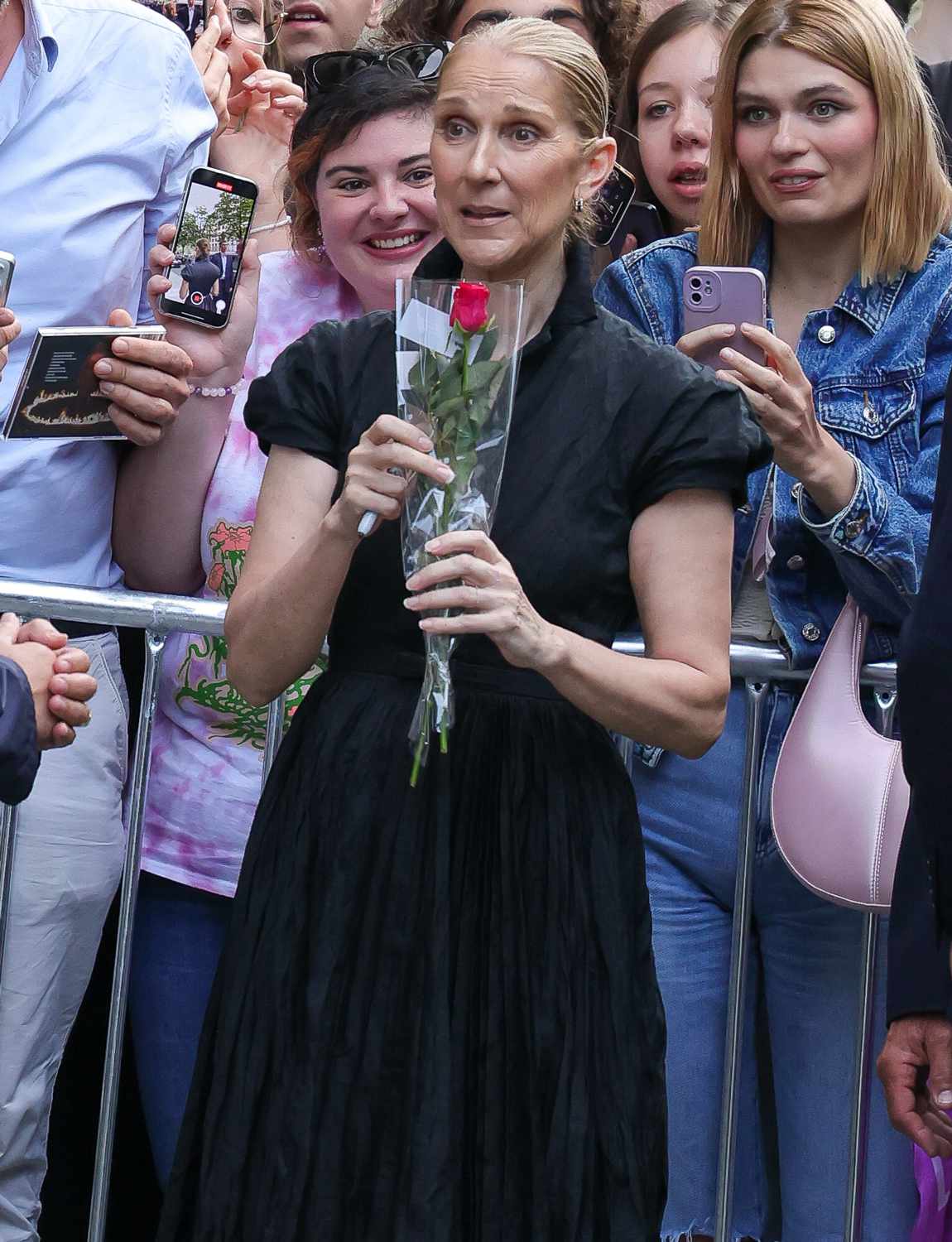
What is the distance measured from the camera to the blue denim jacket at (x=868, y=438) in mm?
2912

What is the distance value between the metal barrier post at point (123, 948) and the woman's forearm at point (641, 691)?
107cm

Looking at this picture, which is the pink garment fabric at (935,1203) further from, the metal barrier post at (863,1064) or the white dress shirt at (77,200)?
the white dress shirt at (77,200)

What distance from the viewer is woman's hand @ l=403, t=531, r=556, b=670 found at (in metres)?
2.16

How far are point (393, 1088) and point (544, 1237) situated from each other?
26 cm

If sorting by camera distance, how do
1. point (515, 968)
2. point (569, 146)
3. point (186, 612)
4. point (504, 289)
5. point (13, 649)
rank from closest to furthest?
point (504, 289) → point (515, 968) → point (569, 146) → point (13, 649) → point (186, 612)

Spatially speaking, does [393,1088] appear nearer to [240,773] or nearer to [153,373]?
[240,773]

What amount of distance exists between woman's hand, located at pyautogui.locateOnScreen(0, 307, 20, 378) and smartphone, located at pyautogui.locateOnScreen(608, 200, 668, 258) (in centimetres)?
132

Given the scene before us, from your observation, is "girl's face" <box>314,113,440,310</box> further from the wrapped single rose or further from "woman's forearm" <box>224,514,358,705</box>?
the wrapped single rose

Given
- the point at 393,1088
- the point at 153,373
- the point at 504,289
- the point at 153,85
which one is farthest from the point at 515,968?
the point at 153,85

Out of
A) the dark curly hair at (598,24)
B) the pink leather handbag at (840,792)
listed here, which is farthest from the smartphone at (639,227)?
the pink leather handbag at (840,792)

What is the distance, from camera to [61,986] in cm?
321

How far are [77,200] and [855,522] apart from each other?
1.52 m

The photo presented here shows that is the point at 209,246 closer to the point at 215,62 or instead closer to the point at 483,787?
the point at 215,62

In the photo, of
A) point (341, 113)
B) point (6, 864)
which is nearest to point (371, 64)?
point (341, 113)
